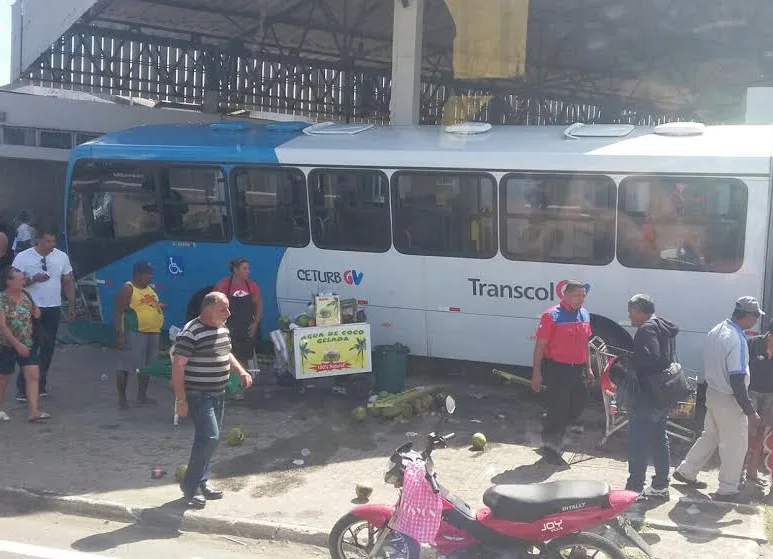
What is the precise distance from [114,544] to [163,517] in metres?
0.51

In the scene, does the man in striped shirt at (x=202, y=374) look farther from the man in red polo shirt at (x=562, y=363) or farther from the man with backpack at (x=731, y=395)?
the man with backpack at (x=731, y=395)

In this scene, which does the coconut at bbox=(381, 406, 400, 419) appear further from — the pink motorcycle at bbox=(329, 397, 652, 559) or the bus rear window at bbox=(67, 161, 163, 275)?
the bus rear window at bbox=(67, 161, 163, 275)

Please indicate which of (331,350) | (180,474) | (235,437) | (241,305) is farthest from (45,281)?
(180,474)

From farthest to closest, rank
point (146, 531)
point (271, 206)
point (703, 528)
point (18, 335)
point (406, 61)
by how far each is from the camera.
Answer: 1. point (406, 61)
2. point (271, 206)
3. point (18, 335)
4. point (146, 531)
5. point (703, 528)

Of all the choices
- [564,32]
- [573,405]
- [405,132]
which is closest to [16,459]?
[573,405]

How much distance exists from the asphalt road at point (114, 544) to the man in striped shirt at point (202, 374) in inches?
19.6

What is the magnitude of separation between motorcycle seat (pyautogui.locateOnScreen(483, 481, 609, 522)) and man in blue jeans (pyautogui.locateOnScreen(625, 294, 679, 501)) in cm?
177

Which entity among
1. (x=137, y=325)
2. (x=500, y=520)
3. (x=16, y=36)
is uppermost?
(x=16, y=36)

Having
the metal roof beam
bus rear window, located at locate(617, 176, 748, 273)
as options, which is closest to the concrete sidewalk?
bus rear window, located at locate(617, 176, 748, 273)

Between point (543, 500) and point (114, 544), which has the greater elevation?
point (543, 500)

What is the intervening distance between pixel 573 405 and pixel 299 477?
8.60 ft

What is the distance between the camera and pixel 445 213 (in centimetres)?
1082

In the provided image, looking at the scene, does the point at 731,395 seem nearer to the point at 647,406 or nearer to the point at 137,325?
the point at 647,406

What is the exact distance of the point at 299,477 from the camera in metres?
7.84
